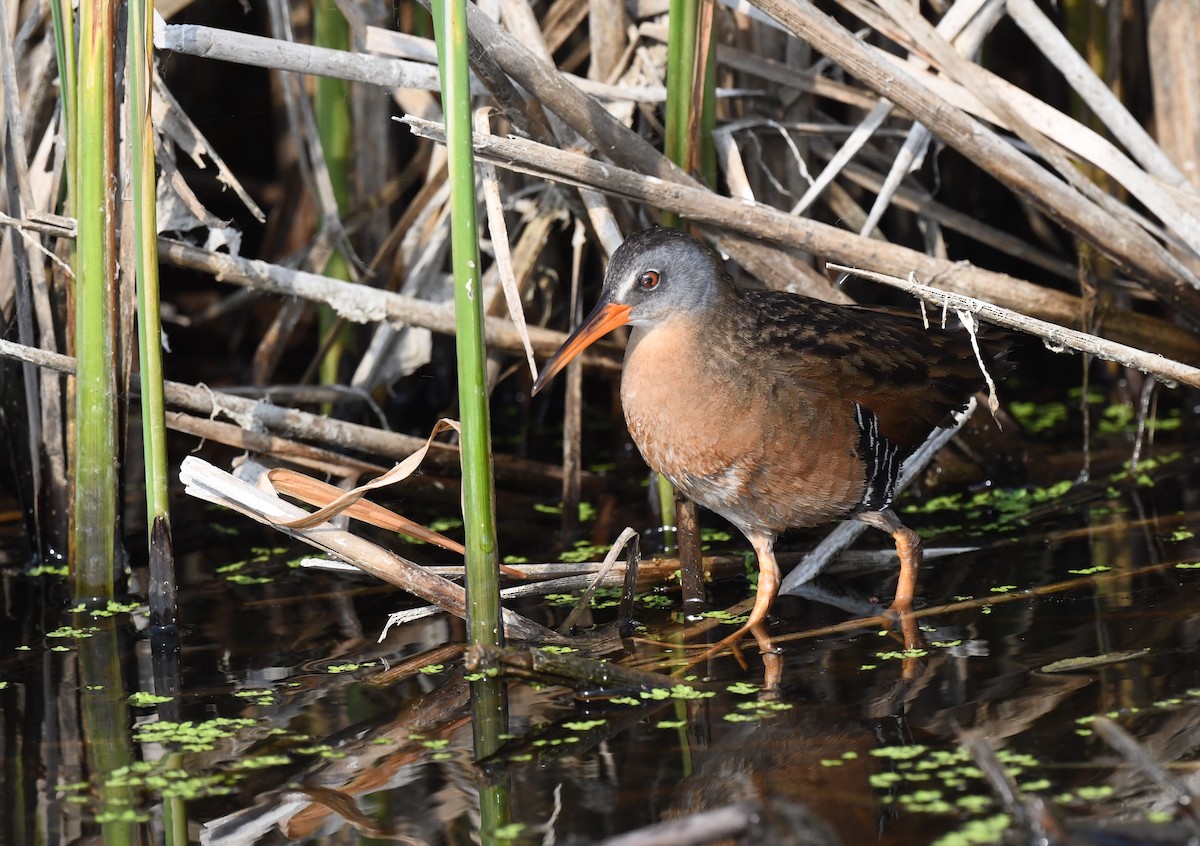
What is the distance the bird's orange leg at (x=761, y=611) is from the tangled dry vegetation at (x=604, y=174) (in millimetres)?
812

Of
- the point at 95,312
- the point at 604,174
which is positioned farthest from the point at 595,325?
the point at 95,312

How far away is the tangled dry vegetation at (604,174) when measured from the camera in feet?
11.4

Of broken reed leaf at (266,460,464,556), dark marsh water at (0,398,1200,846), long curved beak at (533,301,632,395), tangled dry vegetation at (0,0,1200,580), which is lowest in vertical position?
dark marsh water at (0,398,1200,846)

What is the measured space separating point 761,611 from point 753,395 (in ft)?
1.76

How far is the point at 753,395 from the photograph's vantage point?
3203 millimetres

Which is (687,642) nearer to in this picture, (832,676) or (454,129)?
(832,676)

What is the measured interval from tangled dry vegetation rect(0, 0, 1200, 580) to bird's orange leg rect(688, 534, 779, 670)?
2.66 ft

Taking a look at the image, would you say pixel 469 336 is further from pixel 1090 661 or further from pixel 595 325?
pixel 1090 661

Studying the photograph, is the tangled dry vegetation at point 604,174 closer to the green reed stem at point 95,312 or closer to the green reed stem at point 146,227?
the green reed stem at point 95,312

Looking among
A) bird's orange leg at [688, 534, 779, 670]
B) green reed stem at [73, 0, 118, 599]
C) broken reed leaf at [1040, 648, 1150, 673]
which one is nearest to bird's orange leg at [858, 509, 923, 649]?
bird's orange leg at [688, 534, 779, 670]

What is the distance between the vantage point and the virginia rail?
3197 mm

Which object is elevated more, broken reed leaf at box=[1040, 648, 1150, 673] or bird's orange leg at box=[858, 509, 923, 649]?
bird's orange leg at box=[858, 509, 923, 649]

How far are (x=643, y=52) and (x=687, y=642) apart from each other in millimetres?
1690

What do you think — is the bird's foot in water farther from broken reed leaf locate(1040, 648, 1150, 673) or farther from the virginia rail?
broken reed leaf locate(1040, 648, 1150, 673)
